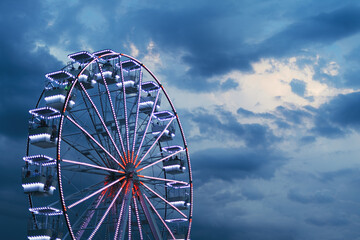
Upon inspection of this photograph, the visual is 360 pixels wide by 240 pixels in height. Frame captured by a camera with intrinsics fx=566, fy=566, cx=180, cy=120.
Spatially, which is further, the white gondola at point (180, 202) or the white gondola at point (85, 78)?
the white gondola at point (180, 202)

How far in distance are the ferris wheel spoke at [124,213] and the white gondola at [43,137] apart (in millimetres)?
5656

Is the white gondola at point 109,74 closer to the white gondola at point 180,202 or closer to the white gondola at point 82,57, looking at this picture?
the white gondola at point 82,57

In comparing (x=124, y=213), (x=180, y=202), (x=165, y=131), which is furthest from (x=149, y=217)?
(x=165, y=131)

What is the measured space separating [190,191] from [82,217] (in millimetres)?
10530

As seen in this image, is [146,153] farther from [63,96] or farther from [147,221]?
[63,96]

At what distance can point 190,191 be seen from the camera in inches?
1699

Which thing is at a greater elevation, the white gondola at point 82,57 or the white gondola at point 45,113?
the white gondola at point 82,57

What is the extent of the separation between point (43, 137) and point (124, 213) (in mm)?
6912

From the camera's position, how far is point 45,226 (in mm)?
34094

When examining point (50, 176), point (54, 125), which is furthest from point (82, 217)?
point (54, 125)

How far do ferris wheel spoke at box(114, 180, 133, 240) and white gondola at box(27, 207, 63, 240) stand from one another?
3574 mm

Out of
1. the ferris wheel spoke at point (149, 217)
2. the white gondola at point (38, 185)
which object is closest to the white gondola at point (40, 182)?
the white gondola at point (38, 185)

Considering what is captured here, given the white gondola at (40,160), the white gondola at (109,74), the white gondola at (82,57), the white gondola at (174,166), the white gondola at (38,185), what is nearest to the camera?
the white gondola at (40,160)

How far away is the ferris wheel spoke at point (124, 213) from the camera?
1368 inches
